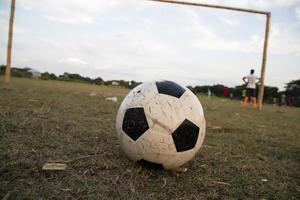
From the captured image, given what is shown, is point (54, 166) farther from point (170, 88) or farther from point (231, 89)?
point (231, 89)

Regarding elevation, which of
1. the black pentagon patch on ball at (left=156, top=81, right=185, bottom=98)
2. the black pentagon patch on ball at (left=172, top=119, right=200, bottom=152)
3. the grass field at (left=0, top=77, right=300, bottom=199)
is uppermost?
the black pentagon patch on ball at (left=156, top=81, right=185, bottom=98)

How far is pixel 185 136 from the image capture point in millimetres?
2268

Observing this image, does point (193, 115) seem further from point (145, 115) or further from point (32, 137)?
point (32, 137)

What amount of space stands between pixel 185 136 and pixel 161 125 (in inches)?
9.0

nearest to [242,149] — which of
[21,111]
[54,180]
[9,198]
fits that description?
[54,180]

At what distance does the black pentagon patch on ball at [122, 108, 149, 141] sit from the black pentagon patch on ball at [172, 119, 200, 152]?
0.25m

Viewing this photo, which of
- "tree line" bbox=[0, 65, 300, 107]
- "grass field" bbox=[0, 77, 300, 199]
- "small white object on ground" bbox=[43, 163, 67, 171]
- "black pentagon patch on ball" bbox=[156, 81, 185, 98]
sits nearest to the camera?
"grass field" bbox=[0, 77, 300, 199]

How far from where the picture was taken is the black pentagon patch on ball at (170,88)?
2.36 metres

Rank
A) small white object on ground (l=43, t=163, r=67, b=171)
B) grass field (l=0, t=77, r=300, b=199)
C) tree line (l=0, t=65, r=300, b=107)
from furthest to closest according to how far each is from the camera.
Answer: tree line (l=0, t=65, r=300, b=107), small white object on ground (l=43, t=163, r=67, b=171), grass field (l=0, t=77, r=300, b=199)

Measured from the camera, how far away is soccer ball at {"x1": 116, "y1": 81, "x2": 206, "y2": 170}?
7.23 ft

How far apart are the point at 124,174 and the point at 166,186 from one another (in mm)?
355

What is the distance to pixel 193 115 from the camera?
2.34 meters

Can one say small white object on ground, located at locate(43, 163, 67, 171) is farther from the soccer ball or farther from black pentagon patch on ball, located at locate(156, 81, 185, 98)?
black pentagon patch on ball, located at locate(156, 81, 185, 98)

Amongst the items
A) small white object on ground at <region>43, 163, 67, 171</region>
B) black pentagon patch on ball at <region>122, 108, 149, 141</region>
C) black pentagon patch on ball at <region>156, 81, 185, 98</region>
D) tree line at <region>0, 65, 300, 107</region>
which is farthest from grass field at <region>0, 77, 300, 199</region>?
tree line at <region>0, 65, 300, 107</region>
